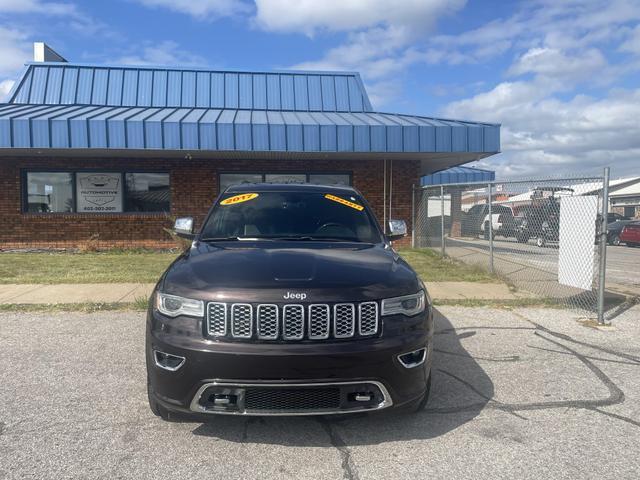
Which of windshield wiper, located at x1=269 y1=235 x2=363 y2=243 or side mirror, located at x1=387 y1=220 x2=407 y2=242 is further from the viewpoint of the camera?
side mirror, located at x1=387 y1=220 x2=407 y2=242

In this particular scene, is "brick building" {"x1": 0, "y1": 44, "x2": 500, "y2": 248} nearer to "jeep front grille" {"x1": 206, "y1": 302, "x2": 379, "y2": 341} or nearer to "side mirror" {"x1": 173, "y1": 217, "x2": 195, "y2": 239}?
"side mirror" {"x1": 173, "y1": 217, "x2": 195, "y2": 239}

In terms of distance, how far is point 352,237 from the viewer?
14.9 feet

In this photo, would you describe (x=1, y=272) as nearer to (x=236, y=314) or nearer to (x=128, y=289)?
(x=128, y=289)

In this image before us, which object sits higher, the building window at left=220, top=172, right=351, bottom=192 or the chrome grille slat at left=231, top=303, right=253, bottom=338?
the building window at left=220, top=172, right=351, bottom=192

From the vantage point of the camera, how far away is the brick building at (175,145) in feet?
40.1

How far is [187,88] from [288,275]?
47.2 ft

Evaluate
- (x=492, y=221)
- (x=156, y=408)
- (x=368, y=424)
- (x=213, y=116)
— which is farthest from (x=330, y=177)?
(x=156, y=408)

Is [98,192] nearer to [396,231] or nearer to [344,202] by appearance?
[344,202]

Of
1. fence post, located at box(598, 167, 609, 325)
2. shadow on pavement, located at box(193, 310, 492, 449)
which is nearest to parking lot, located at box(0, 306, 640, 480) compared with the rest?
shadow on pavement, located at box(193, 310, 492, 449)

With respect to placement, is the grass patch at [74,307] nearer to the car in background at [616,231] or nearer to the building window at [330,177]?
the building window at [330,177]

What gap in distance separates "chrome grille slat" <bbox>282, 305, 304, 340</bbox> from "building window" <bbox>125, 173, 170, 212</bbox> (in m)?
12.3

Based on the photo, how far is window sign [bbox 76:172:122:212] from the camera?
14.1 m

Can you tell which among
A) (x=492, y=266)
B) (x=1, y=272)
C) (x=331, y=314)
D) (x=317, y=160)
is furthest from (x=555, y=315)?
(x=1, y=272)

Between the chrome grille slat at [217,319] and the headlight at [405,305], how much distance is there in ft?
3.21
